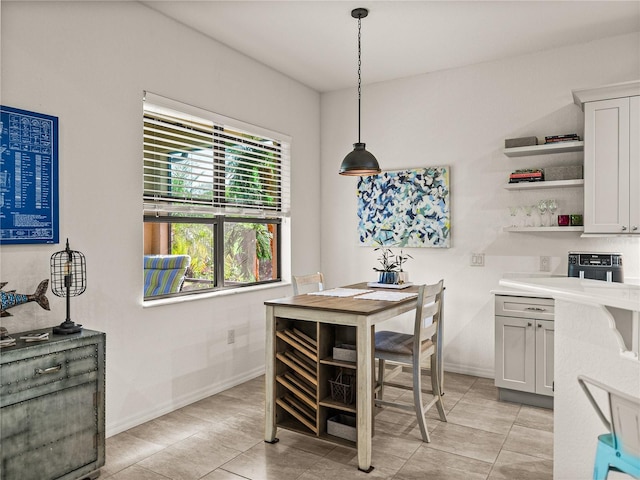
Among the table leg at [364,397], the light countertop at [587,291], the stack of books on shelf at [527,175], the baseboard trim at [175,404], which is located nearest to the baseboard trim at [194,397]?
the baseboard trim at [175,404]

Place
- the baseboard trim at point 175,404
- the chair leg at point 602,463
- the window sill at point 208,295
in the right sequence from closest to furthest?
the chair leg at point 602,463 < the baseboard trim at point 175,404 < the window sill at point 208,295

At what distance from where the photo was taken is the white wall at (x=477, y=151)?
12.6 ft

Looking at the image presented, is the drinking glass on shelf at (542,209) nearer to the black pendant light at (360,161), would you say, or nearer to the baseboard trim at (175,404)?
the black pendant light at (360,161)

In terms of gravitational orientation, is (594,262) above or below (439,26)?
below

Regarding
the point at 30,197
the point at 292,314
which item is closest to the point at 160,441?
the point at 292,314

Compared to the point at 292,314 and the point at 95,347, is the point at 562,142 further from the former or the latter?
the point at 95,347

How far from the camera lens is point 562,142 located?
371cm

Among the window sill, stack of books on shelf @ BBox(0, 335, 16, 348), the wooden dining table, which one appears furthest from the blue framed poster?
the wooden dining table

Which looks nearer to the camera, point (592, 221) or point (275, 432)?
point (275, 432)

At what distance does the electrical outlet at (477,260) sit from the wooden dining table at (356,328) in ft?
4.74

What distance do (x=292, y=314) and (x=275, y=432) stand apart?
0.79 m

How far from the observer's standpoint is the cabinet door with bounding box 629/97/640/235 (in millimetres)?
3318

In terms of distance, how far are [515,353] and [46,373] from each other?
10.4 feet

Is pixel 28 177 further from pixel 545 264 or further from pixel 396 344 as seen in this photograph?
pixel 545 264
